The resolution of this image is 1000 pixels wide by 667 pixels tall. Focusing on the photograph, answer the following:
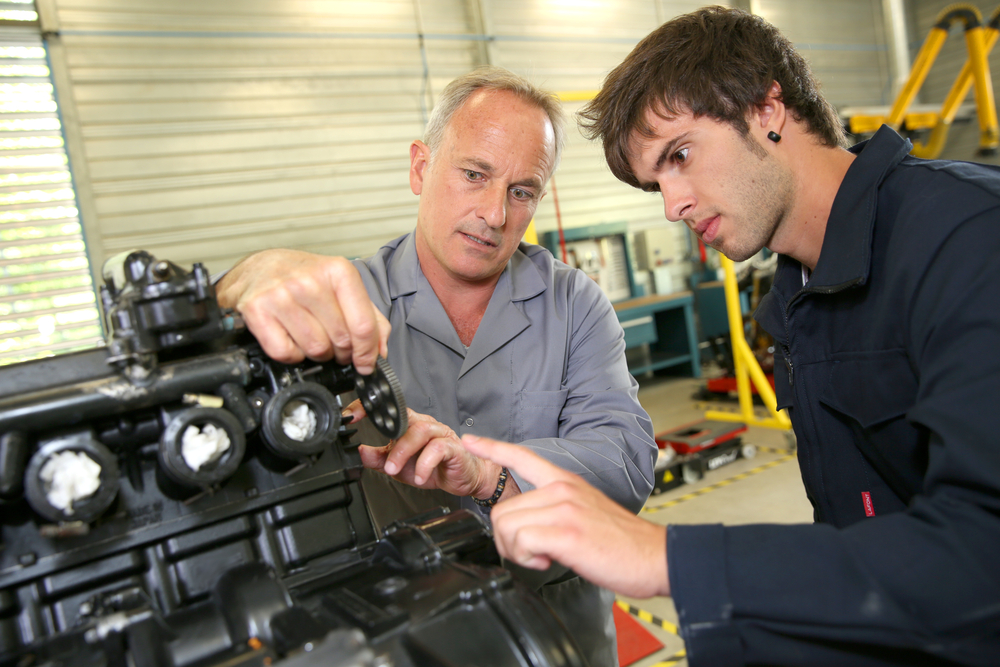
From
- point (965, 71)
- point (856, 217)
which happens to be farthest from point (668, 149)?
point (965, 71)

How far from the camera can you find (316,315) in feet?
3.15

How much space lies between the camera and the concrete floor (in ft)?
8.96

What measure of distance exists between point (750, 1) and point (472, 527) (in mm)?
8809

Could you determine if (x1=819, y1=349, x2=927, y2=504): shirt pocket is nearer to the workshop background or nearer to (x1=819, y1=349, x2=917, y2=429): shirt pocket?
(x1=819, y1=349, x2=917, y2=429): shirt pocket

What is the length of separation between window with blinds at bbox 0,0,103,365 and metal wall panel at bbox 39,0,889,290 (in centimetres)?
12

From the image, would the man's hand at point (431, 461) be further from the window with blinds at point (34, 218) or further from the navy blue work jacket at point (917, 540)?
the window with blinds at point (34, 218)

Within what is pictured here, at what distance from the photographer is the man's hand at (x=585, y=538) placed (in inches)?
31.6

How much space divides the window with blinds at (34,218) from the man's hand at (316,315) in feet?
14.4

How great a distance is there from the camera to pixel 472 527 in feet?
3.08

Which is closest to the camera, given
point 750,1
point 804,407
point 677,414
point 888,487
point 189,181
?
point 888,487

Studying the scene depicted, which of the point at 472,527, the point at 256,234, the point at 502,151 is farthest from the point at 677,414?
the point at 472,527

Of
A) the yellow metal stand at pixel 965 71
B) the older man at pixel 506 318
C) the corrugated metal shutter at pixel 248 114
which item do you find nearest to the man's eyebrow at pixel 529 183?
the older man at pixel 506 318

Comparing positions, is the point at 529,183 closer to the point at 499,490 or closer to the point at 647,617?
the point at 499,490

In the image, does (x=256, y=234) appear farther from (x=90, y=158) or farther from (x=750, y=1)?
(x=750, y=1)
